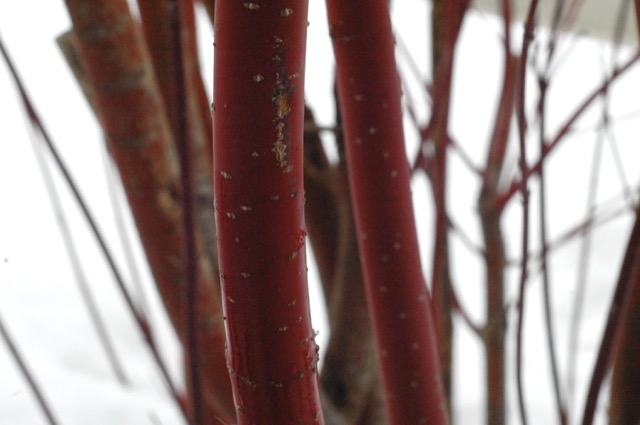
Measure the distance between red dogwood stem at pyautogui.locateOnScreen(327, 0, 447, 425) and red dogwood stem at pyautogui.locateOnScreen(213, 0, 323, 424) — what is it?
81 millimetres

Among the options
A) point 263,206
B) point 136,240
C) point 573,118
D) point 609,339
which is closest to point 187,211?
point 263,206

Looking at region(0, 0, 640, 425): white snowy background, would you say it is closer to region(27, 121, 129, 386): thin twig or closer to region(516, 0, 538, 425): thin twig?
region(27, 121, 129, 386): thin twig

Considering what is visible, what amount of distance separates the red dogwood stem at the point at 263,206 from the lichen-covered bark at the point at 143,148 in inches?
5.9

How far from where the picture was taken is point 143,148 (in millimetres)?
363

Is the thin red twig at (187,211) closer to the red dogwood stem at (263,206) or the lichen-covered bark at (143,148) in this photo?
the red dogwood stem at (263,206)

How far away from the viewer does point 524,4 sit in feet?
3.89

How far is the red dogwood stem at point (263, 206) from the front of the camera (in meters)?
0.14

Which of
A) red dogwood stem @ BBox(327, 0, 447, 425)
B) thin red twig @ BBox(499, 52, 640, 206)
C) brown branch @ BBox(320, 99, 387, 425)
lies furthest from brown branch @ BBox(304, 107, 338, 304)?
red dogwood stem @ BBox(327, 0, 447, 425)

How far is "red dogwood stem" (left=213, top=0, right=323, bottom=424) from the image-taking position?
14 centimetres

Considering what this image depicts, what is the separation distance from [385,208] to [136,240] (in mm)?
753

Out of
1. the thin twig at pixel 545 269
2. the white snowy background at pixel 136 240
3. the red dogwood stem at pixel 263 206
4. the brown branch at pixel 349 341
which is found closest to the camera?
the red dogwood stem at pixel 263 206

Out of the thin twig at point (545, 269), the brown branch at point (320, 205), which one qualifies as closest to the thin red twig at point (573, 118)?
the thin twig at point (545, 269)

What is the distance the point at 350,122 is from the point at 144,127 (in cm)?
14

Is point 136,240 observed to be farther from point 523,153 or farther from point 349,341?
point 523,153
